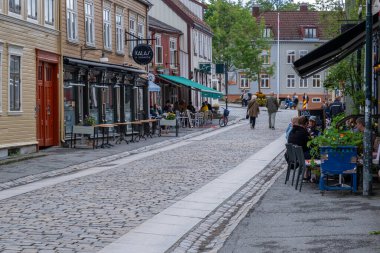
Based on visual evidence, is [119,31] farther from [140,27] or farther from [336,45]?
[336,45]

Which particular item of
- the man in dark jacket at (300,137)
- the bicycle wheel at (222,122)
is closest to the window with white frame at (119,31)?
the bicycle wheel at (222,122)

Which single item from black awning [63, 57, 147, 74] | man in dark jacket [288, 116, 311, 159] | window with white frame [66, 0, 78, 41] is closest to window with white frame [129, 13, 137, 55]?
black awning [63, 57, 147, 74]

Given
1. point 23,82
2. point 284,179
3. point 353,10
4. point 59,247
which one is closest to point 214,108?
point 353,10

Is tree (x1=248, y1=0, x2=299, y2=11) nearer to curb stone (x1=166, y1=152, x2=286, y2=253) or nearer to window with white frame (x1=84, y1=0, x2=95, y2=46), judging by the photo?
window with white frame (x1=84, y1=0, x2=95, y2=46)

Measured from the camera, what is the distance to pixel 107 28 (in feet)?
119

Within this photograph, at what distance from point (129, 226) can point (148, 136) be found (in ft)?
85.1

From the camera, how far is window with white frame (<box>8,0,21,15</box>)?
25.3m

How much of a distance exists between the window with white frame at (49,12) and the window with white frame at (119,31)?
8.35 metres

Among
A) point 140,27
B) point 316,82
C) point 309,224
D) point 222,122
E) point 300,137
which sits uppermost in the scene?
point 140,27

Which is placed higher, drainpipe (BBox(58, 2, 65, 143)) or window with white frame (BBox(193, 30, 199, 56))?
window with white frame (BBox(193, 30, 199, 56))

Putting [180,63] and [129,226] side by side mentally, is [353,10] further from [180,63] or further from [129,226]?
[180,63]

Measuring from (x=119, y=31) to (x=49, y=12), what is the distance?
9.27m

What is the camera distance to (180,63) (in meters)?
56.8

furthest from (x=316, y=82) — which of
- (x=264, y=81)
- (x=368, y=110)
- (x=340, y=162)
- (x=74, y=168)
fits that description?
(x=368, y=110)
